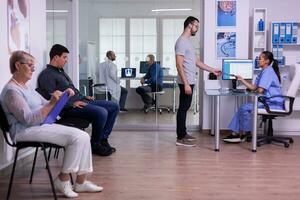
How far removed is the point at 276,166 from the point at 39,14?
3109 mm

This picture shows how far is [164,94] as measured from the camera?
787cm

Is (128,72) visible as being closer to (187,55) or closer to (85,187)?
(187,55)

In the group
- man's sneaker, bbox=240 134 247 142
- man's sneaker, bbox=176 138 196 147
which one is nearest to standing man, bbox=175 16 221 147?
man's sneaker, bbox=176 138 196 147

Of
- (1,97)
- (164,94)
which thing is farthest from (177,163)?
(164,94)

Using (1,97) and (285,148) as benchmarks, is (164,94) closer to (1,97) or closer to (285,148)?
(285,148)

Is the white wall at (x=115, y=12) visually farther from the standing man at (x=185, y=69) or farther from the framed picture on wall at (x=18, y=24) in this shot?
the framed picture on wall at (x=18, y=24)

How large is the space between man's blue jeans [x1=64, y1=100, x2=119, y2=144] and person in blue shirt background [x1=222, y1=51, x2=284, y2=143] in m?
1.80

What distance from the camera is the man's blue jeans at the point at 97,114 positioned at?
14.6 feet

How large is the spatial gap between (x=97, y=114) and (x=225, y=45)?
8.62 feet

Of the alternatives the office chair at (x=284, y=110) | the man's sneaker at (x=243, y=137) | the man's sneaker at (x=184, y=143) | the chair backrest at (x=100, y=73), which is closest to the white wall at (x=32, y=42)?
the man's sneaker at (x=184, y=143)

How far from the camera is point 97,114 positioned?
4.46m

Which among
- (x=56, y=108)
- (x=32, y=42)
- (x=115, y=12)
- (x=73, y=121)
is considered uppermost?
(x=115, y=12)

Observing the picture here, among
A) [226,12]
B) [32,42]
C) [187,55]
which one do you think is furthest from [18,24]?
[226,12]

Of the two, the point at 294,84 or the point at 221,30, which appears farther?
the point at 221,30
